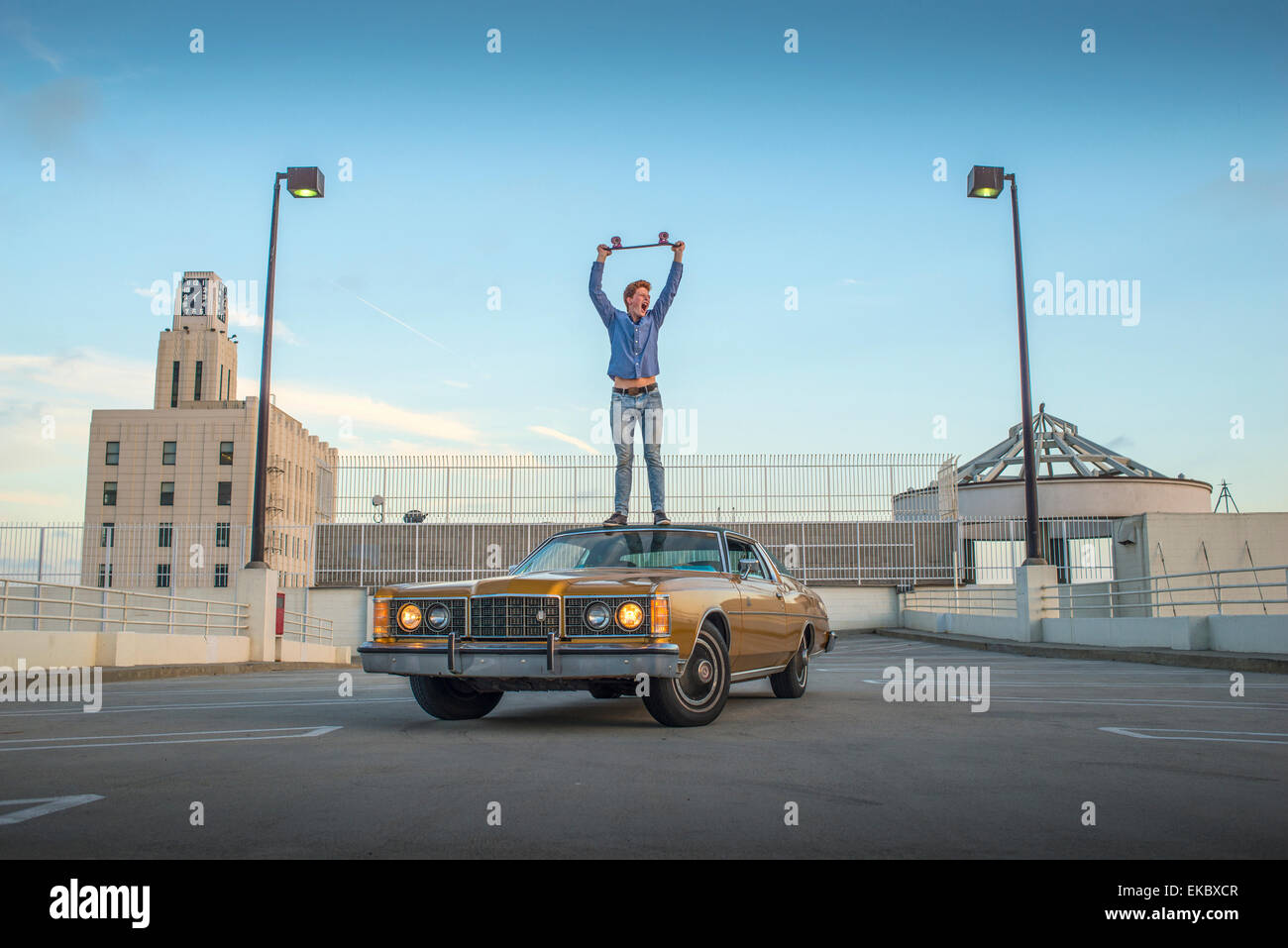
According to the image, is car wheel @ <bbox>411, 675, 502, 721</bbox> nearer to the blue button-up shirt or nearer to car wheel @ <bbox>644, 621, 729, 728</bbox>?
car wheel @ <bbox>644, 621, 729, 728</bbox>

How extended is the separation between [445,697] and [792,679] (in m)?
3.21

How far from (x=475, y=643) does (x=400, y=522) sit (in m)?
22.4

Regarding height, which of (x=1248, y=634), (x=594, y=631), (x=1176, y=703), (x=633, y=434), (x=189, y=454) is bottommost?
(x=1176, y=703)

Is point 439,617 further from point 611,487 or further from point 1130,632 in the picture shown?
point 611,487

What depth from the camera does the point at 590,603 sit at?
6723 millimetres

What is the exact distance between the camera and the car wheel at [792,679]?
30.5 ft

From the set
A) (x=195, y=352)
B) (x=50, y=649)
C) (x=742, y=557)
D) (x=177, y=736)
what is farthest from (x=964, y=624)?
(x=195, y=352)

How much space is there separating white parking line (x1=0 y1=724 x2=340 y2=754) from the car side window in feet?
10.5

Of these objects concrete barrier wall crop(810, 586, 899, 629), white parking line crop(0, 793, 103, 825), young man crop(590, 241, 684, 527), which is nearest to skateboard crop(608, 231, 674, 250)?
young man crop(590, 241, 684, 527)

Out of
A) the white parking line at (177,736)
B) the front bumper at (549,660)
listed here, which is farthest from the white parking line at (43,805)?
the front bumper at (549,660)

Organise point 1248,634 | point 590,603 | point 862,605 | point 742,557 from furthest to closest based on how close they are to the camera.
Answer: point 862,605
point 1248,634
point 742,557
point 590,603
